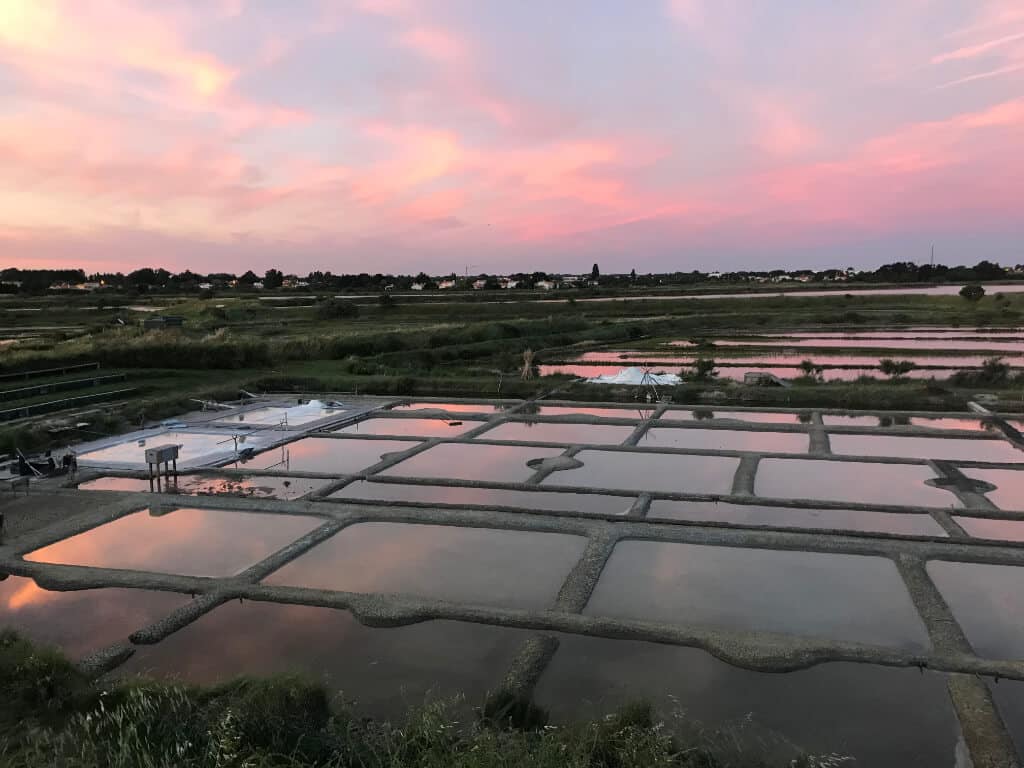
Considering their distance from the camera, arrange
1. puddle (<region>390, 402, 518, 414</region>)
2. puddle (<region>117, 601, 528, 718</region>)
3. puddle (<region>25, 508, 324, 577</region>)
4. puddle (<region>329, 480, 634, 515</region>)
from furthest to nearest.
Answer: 1. puddle (<region>390, 402, 518, 414</region>)
2. puddle (<region>329, 480, 634, 515</region>)
3. puddle (<region>25, 508, 324, 577</region>)
4. puddle (<region>117, 601, 528, 718</region>)

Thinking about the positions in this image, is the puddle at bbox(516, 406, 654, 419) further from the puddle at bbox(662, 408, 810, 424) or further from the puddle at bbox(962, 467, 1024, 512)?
the puddle at bbox(962, 467, 1024, 512)

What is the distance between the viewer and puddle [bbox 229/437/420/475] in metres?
11.0

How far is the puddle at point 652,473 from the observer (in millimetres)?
9727

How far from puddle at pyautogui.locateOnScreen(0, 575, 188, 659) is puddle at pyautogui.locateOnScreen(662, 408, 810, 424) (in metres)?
10.1

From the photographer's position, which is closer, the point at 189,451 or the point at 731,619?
the point at 731,619

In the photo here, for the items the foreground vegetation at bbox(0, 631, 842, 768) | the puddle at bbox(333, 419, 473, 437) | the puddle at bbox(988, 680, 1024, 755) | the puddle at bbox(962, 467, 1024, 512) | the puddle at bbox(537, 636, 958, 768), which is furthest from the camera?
the puddle at bbox(333, 419, 473, 437)

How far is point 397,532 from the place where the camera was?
812 cm

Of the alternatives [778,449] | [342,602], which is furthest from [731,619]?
[778,449]

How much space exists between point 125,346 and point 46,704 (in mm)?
16373

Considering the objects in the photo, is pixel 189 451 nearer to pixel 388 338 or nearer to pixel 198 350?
pixel 198 350

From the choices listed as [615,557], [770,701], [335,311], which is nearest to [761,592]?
[615,557]

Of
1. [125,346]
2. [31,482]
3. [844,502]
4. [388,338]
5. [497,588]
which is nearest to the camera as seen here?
[497,588]

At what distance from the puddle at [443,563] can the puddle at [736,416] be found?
24.0ft

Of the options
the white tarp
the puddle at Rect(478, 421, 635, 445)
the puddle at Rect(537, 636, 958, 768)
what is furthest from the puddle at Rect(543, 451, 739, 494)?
the white tarp
